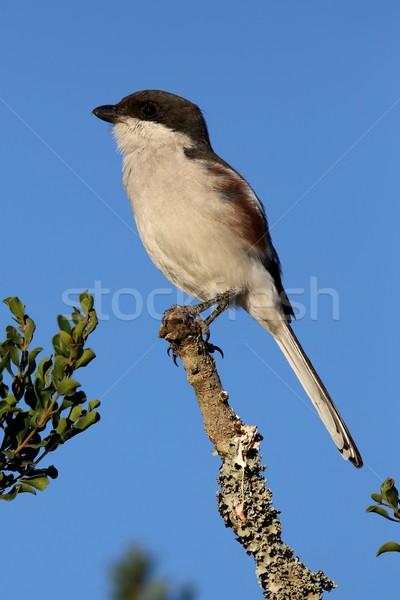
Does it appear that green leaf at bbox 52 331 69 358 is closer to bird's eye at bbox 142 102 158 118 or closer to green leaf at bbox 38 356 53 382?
green leaf at bbox 38 356 53 382

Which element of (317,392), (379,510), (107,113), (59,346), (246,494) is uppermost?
(107,113)

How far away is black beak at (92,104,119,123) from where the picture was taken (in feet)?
21.9

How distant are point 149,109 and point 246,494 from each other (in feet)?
13.5

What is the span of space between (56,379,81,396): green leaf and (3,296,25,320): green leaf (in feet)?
1.19

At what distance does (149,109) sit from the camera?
6.66 meters

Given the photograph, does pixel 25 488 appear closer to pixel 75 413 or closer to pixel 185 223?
pixel 75 413

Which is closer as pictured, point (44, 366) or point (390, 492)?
point (390, 492)

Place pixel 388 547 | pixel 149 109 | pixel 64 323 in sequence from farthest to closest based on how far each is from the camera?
pixel 149 109 → pixel 64 323 → pixel 388 547

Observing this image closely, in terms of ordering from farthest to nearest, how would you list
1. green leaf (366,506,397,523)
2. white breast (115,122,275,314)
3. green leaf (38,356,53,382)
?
1. white breast (115,122,275,314)
2. green leaf (38,356,53,382)
3. green leaf (366,506,397,523)

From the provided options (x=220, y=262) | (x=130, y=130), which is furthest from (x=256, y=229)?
(x=130, y=130)

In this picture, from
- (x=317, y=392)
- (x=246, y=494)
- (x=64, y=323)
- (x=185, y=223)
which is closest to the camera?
(x=64, y=323)

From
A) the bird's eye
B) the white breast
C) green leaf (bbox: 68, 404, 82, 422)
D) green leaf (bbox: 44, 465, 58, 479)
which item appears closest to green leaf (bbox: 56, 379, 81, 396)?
green leaf (bbox: 68, 404, 82, 422)

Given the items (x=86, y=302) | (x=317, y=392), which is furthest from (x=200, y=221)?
(x=86, y=302)

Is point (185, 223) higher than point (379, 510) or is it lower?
higher
